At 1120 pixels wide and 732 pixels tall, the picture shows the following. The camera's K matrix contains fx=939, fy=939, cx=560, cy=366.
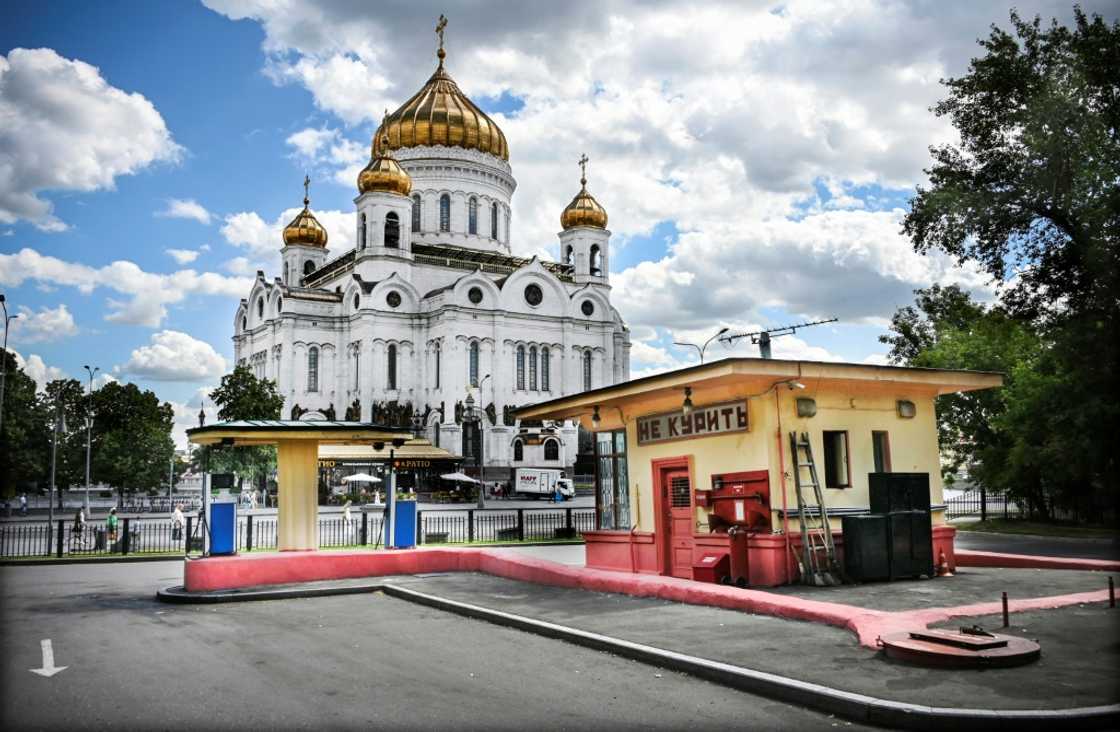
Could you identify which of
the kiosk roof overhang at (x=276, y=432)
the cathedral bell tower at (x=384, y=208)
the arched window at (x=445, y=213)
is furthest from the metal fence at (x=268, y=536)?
the arched window at (x=445, y=213)

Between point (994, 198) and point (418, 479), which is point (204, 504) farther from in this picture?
point (418, 479)

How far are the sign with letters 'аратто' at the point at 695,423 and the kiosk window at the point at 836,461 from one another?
1422mm

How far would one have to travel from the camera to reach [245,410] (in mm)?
51562

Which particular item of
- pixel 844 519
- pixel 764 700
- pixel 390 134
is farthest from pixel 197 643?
pixel 390 134

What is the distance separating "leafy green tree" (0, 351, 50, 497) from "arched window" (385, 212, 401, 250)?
25.6 m

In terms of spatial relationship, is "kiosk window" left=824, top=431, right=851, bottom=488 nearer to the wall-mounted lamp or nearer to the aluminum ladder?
the aluminum ladder

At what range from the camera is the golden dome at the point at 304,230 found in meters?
78.8

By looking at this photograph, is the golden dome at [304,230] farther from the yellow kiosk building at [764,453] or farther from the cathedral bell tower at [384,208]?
the yellow kiosk building at [764,453]

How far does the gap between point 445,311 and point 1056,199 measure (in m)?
48.2

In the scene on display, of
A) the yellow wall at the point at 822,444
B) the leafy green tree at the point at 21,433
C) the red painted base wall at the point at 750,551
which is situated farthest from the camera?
the leafy green tree at the point at 21,433

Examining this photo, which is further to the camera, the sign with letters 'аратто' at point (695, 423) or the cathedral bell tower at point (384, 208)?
the cathedral bell tower at point (384, 208)

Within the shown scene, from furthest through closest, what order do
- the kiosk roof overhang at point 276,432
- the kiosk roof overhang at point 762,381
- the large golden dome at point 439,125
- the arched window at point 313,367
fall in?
the large golden dome at point 439,125 < the arched window at point 313,367 < the kiosk roof overhang at point 276,432 < the kiosk roof overhang at point 762,381

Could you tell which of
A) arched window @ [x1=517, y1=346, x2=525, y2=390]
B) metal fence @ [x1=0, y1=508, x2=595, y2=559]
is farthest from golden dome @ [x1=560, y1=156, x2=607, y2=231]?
metal fence @ [x1=0, y1=508, x2=595, y2=559]

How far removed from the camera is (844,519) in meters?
13.4
